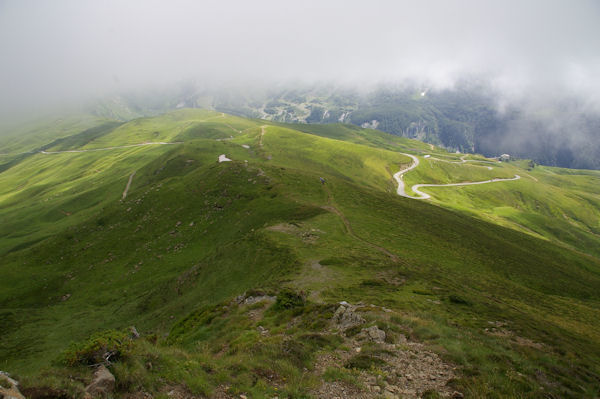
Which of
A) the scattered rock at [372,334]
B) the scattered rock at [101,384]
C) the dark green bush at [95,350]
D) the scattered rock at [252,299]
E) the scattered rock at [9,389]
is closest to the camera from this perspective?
the scattered rock at [9,389]

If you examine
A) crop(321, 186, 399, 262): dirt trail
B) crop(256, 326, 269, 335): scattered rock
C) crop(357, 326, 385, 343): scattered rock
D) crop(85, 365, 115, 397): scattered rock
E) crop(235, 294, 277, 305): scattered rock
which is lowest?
crop(321, 186, 399, 262): dirt trail

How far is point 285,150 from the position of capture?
17388 cm

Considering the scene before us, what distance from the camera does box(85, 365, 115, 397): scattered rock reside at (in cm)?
1080

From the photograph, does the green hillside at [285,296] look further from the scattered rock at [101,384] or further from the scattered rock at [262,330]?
the scattered rock at [101,384]

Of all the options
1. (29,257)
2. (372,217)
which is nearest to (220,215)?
(372,217)

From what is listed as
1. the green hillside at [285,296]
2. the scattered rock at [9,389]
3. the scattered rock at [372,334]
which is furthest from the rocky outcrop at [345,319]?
the scattered rock at [9,389]

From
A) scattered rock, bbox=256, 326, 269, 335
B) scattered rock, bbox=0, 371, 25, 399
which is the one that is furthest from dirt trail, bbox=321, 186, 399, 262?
scattered rock, bbox=0, 371, 25, 399

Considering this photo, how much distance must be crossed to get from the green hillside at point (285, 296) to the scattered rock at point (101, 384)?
0.36 metres

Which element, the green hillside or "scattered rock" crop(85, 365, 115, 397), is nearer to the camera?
"scattered rock" crop(85, 365, 115, 397)

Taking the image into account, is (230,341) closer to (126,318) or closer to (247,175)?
(126,318)

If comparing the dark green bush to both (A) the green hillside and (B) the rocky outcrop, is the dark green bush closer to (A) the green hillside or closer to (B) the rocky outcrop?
(A) the green hillside

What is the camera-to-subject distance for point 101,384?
11.1m

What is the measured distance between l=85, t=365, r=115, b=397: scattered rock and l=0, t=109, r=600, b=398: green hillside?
1.17 feet

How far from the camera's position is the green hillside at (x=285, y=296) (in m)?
14.0
